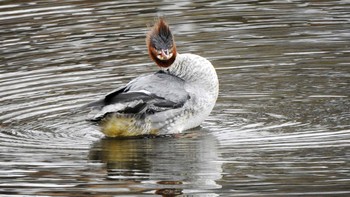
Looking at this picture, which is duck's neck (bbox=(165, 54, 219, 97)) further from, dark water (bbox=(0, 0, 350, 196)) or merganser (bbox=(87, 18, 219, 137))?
dark water (bbox=(0, 0, 350, 196))

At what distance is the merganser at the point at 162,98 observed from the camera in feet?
31.1

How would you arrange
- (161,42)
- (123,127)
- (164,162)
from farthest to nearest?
(161,42) → (123,127) → (164,162)

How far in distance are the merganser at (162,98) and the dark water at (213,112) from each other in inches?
6.0

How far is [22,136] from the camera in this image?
31.5 ft

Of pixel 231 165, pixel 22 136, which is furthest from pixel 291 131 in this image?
pixel 22 136

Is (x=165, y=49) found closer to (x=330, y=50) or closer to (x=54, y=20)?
(x=330, y=50)

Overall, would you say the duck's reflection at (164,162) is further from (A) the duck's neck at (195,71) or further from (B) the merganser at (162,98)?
(A) the duck's neck at (195,71)

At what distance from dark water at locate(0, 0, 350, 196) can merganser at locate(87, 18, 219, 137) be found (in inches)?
6.0

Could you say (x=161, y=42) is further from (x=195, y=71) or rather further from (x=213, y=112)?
(x=213, y=112)

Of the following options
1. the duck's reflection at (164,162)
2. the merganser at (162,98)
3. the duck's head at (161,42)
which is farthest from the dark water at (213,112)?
the duck's head at (161,42)

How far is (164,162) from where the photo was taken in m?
8.59

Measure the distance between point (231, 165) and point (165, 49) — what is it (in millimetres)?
1989

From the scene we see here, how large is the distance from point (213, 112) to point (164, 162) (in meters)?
1.88

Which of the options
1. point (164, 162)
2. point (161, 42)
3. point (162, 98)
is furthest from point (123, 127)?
point (164, 162)
